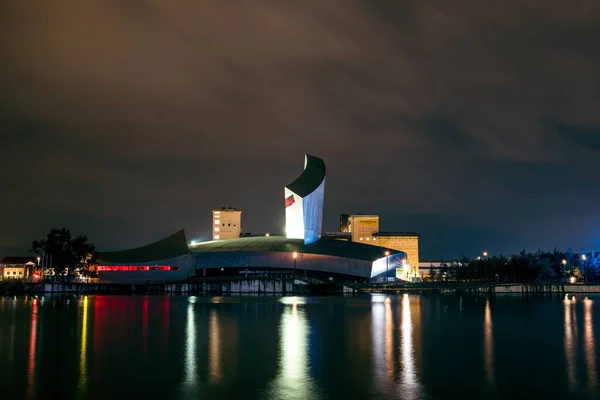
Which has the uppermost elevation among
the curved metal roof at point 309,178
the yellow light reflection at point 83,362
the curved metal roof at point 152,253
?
the curved metal roof at point 309,178

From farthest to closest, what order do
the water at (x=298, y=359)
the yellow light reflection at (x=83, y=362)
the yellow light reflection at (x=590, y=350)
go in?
the yellow light reflection at (x=590, y=350) → the yellow light reflection at (x=83, y=362) → the water at (x=298, y=359)

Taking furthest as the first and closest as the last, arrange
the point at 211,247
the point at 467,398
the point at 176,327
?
the point at 211,247, the point at 176,327, the point at 467,398

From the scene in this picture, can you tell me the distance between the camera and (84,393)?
667 inches

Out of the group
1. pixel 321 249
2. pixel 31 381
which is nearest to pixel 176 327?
pixel 31 381

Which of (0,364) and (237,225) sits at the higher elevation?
(237,225)

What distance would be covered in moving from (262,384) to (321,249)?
8953 centimetres

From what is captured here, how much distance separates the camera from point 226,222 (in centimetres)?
18512

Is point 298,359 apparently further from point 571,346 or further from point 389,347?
point 571,346

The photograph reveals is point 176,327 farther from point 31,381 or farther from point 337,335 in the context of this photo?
point 31,381

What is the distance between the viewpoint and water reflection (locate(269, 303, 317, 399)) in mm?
17031

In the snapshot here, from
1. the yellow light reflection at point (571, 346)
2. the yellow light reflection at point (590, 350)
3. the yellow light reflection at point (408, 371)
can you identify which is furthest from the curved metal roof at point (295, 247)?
the yellow light reflection at point (408, 371)

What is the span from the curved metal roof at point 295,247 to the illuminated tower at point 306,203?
3.32 meters

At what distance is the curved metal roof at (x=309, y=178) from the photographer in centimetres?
11962

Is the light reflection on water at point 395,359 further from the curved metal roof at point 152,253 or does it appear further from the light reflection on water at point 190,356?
the curved metal roof at point 152,253
